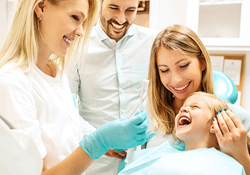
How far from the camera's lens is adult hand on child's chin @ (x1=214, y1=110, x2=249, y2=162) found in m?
1.22

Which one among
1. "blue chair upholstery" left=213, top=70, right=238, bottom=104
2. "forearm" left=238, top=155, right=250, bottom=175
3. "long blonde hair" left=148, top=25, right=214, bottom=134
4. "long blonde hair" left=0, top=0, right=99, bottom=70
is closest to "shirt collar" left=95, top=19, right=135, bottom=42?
"long blonde hair" left=148, top=25, right=214, bottom=134

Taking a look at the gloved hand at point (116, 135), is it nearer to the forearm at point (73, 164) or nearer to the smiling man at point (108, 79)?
the forearm at point (73, 164)

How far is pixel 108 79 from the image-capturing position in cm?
194

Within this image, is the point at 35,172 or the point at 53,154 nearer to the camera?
the point at 35,172

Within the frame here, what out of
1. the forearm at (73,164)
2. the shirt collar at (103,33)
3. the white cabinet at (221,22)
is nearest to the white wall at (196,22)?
the white cabinet at (221,22)

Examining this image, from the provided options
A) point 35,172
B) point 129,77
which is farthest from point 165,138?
point 35,172

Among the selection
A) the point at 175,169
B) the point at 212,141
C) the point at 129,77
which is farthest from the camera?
the point at 129,77

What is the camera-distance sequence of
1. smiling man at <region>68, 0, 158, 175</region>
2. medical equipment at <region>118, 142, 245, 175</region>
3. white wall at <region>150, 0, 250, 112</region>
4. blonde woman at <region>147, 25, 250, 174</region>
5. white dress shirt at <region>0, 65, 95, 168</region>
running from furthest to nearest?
white wall at <region>150, 0, 250, 112</region> < smiling man at <region>68, 0, 158, 175</region> < blonde woman at <region>147, 25, 250, 174</region> < medical equipment at <region>118, 142, 245, 175</region> < white dress shirt at <region>0, 65, 95, 168</region>

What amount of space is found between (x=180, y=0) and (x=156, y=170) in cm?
214

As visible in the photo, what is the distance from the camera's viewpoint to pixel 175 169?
1171 millimetres

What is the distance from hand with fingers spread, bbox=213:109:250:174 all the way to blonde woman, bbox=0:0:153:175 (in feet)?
1.33

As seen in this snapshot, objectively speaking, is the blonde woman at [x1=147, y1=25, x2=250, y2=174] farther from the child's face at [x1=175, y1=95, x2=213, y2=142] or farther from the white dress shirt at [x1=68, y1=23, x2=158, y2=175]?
the white dress shirt at [x1=68, y1=23, x2=158, y2=175]

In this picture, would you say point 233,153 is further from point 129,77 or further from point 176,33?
point 129,77

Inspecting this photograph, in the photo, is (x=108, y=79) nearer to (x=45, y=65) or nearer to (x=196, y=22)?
(x=45, y=65)
